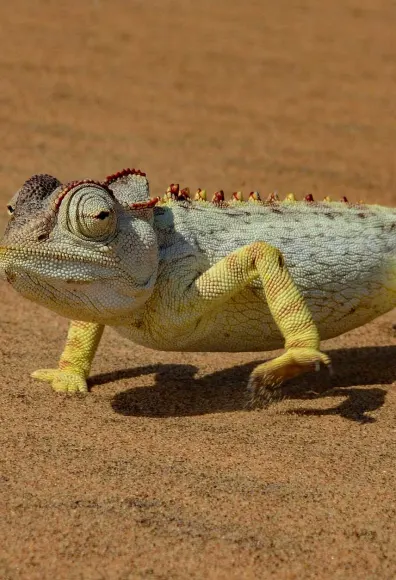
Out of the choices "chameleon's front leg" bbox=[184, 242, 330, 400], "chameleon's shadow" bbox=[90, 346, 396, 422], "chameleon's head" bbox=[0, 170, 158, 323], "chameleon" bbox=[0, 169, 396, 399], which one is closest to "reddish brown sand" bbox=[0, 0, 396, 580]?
"chameleon's shadow" bbox=[90, 346, 396, 422]

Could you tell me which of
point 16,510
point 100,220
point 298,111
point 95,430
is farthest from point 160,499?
point 298,111

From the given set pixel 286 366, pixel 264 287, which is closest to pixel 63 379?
pixel 264 287

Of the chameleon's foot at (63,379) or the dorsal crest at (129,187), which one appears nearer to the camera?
the dorsal crest at (129,187)

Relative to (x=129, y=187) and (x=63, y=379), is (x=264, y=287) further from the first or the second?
(x=63, y=379)

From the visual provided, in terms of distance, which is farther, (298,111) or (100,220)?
(298,111)

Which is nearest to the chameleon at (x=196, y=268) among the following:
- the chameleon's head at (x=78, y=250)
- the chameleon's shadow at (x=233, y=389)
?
the chameleon's head at (x=78, y=250)

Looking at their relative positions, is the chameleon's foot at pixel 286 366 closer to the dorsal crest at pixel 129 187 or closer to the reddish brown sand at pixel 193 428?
the reddish brown sand at pixel 193 428

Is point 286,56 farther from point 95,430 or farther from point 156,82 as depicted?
point 95,430
